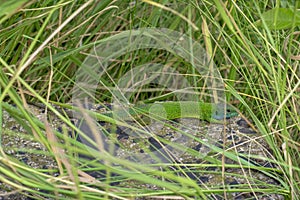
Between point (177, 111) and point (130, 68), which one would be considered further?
point (130, 68)

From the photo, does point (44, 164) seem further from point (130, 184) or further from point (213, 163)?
point (213, 163)

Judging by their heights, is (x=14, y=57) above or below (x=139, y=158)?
above

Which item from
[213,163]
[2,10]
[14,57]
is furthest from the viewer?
[14,57]

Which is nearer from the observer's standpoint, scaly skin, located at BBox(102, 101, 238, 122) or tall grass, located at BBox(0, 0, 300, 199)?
tall grass, located at BBox(0, 0, 300, 199)

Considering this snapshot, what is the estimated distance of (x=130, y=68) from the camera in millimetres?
1854

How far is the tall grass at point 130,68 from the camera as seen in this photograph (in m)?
0.93

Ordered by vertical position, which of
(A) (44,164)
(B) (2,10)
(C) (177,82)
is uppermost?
(B) (2,10)

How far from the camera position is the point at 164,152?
123 cm

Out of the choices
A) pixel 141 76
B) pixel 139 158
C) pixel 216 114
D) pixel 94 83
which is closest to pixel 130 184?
pixel 139 158

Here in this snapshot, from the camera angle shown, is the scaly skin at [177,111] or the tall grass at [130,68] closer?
the tall grass at [130,68]

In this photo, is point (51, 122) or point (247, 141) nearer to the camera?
point (247, 141)

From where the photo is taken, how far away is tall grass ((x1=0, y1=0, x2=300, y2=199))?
929 millimetres

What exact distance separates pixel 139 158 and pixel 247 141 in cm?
25

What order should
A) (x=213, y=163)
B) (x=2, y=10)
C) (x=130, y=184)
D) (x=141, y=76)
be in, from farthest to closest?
(x=141, y=76)
(x=213, y=163)
(x=130, y=184)
(x=2, y=10)
